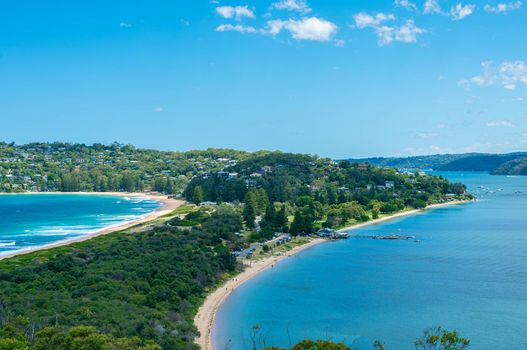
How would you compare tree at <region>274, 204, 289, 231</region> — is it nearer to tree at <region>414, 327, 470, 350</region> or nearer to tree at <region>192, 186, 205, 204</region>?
tree at <region>192, 186, 205, 204</region>

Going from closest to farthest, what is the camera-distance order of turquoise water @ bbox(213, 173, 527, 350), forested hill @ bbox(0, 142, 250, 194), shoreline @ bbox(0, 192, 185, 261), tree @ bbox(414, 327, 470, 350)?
tree @ bbox(414, 327, 470, 350), turquoise water @ bbox(213, 173, 527, 350), shoreline @ bbox(0, 192, 185, 261), forested hill @ bbox(0, 142, 250, 194)

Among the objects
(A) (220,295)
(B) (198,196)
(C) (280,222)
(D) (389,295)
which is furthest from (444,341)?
(B) (198,196)

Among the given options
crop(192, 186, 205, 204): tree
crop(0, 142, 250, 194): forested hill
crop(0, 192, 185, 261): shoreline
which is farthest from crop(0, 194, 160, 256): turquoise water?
crop(0, 142, 250, 194): forested hill

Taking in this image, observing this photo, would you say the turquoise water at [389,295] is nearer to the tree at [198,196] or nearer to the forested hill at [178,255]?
the forested hill at [178,255]

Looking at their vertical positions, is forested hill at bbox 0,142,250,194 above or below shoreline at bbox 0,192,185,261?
above

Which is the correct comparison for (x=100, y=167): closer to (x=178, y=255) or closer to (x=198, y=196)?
(x=198, y=196)

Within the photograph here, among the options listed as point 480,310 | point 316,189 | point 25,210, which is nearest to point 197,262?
point 480,310

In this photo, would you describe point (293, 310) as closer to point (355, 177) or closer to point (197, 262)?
point (197, 262)
